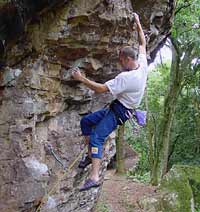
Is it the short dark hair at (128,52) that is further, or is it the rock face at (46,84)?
the rock face at (46,84)

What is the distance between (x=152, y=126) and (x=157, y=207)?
26.8 ft

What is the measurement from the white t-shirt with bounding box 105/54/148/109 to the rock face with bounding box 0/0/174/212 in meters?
1.35

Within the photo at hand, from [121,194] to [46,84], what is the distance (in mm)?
8045

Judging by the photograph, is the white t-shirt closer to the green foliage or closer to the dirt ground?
the dirt ground

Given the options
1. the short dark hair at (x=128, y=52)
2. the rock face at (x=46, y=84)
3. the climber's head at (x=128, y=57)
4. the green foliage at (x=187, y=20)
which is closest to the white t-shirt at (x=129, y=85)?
the climber's head at (x=128, y=57)

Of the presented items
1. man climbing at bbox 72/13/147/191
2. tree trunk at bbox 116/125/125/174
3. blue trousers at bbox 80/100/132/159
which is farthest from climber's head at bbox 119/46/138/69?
tree trunk at bbox 116/125/125/174

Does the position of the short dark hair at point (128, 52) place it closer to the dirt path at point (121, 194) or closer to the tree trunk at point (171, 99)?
the dirt path at point (121, 194)

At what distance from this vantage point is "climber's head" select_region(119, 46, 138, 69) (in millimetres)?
5207

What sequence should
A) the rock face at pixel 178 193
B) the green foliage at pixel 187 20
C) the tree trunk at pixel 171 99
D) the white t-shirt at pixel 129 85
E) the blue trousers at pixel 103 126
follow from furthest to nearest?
the tree trunk at pixel 171 99 < the green foliage at pixel 187 20 < the rock face at pixel 178 193 < the blue trousers at pixel 103 126 < the white t-shirt at pixel 129 85

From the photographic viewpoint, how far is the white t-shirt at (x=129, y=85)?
530 centimetres

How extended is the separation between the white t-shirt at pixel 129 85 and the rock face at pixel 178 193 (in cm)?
545

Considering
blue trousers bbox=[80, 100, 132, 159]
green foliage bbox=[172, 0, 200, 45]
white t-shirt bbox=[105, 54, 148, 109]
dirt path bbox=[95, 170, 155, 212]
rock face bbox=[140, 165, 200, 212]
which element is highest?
green foliage bbox=[172, 0, 200, 45]

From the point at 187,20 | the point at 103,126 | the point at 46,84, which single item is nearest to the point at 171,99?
the point at 187,20

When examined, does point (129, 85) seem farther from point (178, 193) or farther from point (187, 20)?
point (187, 20)
